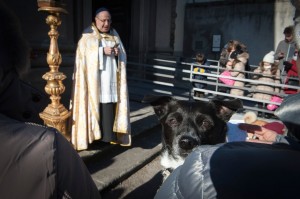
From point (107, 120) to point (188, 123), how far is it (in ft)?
4.81

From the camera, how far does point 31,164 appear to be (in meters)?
0.74

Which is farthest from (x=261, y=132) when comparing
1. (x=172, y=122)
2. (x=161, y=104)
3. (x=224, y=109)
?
(x=161, y=104)

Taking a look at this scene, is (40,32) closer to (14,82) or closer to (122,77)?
(122,77)

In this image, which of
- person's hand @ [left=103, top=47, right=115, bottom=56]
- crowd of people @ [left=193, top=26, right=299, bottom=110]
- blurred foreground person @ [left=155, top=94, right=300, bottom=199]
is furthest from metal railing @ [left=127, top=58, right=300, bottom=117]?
blurred foreground person @ [left=155, top=94, right=300, bottom=199]

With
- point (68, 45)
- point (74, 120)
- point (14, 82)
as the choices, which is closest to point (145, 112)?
point (68, 45)

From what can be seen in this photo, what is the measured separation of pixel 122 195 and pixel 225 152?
2780 mm

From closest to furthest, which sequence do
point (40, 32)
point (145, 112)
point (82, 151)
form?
1. point (82, 151)
2. point (40, 32)
3. point (145, 112)

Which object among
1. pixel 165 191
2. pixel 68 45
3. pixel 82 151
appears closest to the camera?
pixel 165 191

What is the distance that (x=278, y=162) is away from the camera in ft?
2.08

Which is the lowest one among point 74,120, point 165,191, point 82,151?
point 82,151

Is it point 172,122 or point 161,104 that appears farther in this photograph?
point 161,104

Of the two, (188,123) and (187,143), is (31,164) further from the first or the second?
(188,123)

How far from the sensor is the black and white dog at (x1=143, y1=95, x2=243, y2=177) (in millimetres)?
2340

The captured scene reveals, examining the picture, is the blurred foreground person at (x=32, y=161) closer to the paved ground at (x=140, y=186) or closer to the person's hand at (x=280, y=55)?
the paved ground at (x=140, y=186)
